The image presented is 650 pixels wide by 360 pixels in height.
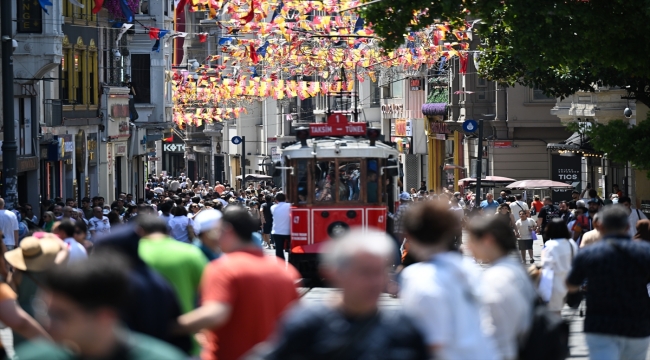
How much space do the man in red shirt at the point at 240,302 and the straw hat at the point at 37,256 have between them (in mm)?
3055

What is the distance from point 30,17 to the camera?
3172 centimetres

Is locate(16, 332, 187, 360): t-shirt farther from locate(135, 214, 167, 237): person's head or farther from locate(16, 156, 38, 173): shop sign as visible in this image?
locate(16, 156, 38, 173): shop sign

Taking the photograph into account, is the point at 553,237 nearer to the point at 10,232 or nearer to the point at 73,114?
the point at 10,232

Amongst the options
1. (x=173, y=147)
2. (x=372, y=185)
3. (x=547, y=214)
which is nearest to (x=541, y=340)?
(x=372, y=185)

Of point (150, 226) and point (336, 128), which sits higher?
point (336, 128)

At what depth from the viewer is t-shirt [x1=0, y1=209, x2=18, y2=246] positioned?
20.2 m

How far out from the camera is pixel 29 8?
31.8 m

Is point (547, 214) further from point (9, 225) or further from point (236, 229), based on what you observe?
point (236, 229)

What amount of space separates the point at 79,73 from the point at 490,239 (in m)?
34.5

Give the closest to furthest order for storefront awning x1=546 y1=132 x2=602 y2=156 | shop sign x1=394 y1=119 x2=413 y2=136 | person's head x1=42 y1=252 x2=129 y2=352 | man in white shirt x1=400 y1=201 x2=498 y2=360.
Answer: person's head x1=42 y1=252 x2=129 y2=352
man in white shirt x1=400 y1=201 x2=498 y2=360
storefront awning x1=546 y1=132 x2=602 y2=156
shop sign x1=394 y1=119 x2=413 y2=136

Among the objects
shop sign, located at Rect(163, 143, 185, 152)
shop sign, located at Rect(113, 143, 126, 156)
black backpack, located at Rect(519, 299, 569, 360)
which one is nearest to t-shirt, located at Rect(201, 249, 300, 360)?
black backpack, located at Rect(519, 299, 569, 360)

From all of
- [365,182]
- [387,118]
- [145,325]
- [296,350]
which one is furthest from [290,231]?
[387,118]

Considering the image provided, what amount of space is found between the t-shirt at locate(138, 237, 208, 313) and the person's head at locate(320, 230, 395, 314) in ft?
10.3

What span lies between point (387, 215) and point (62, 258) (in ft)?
44.6
